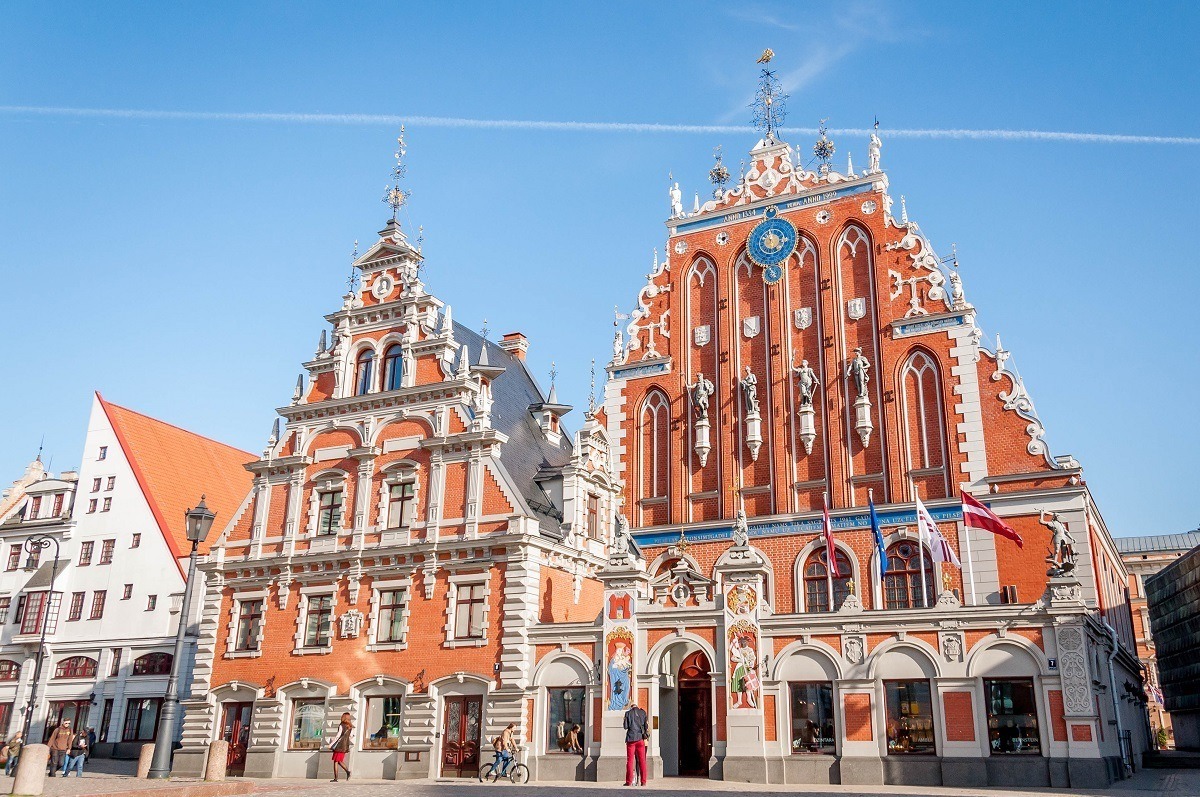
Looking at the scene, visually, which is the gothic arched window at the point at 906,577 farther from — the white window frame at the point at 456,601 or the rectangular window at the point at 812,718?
the white window frame at the point at 456,601

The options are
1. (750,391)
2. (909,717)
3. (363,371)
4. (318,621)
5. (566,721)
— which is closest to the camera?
(909,717)

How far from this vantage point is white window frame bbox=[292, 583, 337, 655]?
29906 mm

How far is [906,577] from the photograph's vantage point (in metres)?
28.5

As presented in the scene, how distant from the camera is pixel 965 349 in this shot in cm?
2986

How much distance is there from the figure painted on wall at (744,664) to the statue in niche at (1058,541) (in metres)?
7.43

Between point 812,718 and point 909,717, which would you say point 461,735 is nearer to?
point 812,718

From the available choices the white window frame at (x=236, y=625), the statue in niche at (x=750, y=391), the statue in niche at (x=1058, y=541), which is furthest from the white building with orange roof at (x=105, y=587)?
the statue in niche at (x=1058, y=541)

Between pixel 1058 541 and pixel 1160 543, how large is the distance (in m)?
76.2

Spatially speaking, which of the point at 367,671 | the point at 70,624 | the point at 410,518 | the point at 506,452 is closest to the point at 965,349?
the point at 506,452

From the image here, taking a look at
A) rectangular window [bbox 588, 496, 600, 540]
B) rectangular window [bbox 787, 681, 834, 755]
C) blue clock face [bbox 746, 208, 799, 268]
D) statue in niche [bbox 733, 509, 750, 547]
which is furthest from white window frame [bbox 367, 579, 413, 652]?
blue clock face [bbox 746, 208, 799, 268]

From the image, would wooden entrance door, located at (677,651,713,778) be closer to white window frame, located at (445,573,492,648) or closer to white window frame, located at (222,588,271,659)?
white window frame, located at (445,573,492,648)

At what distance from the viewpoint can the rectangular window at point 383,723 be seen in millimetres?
27938

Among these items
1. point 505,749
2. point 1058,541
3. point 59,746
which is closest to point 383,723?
point 505,749

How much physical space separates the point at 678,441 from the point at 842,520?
20.0 ft
